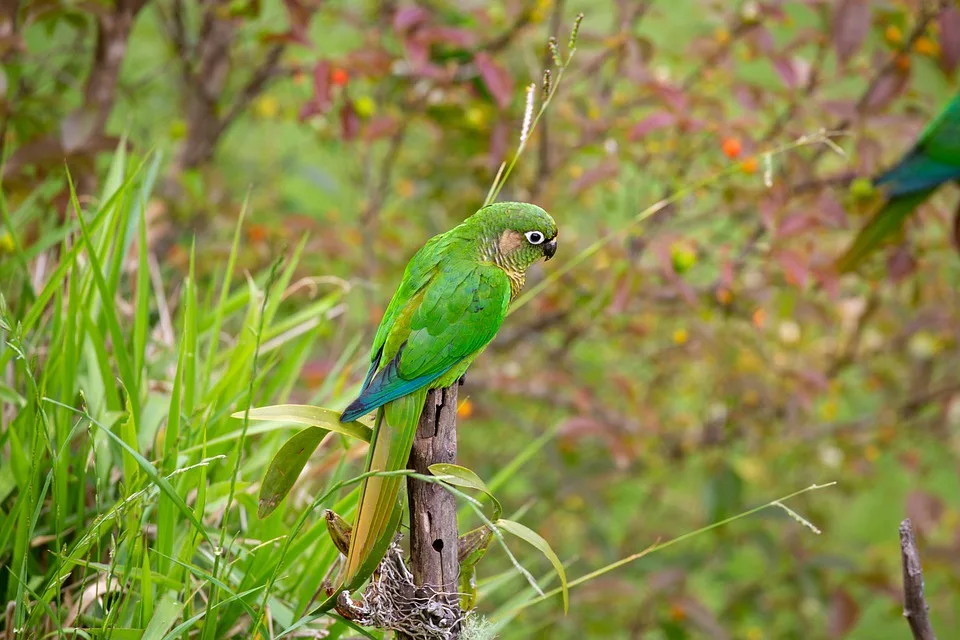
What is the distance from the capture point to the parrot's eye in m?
1.32

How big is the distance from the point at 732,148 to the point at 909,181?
44 cm

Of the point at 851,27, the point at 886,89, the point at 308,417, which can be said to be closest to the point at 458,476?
the point at 308,417

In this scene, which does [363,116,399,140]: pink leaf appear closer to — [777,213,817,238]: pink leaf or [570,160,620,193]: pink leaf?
[570,160,620,193]: pink leaf

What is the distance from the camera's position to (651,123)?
215 centimetres

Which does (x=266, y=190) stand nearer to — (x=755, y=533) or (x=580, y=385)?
(x=580, y=385)

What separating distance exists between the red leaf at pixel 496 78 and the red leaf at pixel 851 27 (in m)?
0.75

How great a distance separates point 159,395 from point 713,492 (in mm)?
1611

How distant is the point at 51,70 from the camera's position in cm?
269

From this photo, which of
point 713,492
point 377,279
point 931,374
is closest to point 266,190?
point 377,279

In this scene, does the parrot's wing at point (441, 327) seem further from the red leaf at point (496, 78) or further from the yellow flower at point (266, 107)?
the yellow flower at point (266, 107)

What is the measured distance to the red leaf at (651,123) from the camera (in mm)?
2150

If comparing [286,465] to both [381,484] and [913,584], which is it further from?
[913,584]

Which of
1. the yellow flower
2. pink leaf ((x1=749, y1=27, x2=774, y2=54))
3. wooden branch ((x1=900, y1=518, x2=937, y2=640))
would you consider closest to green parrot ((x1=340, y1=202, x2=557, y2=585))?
wooden branch ((x1=900, y1=518, x2=937, y2=640))

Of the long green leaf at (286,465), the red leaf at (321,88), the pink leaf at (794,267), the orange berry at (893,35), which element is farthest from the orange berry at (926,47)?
the long green leaf at (286,465)
